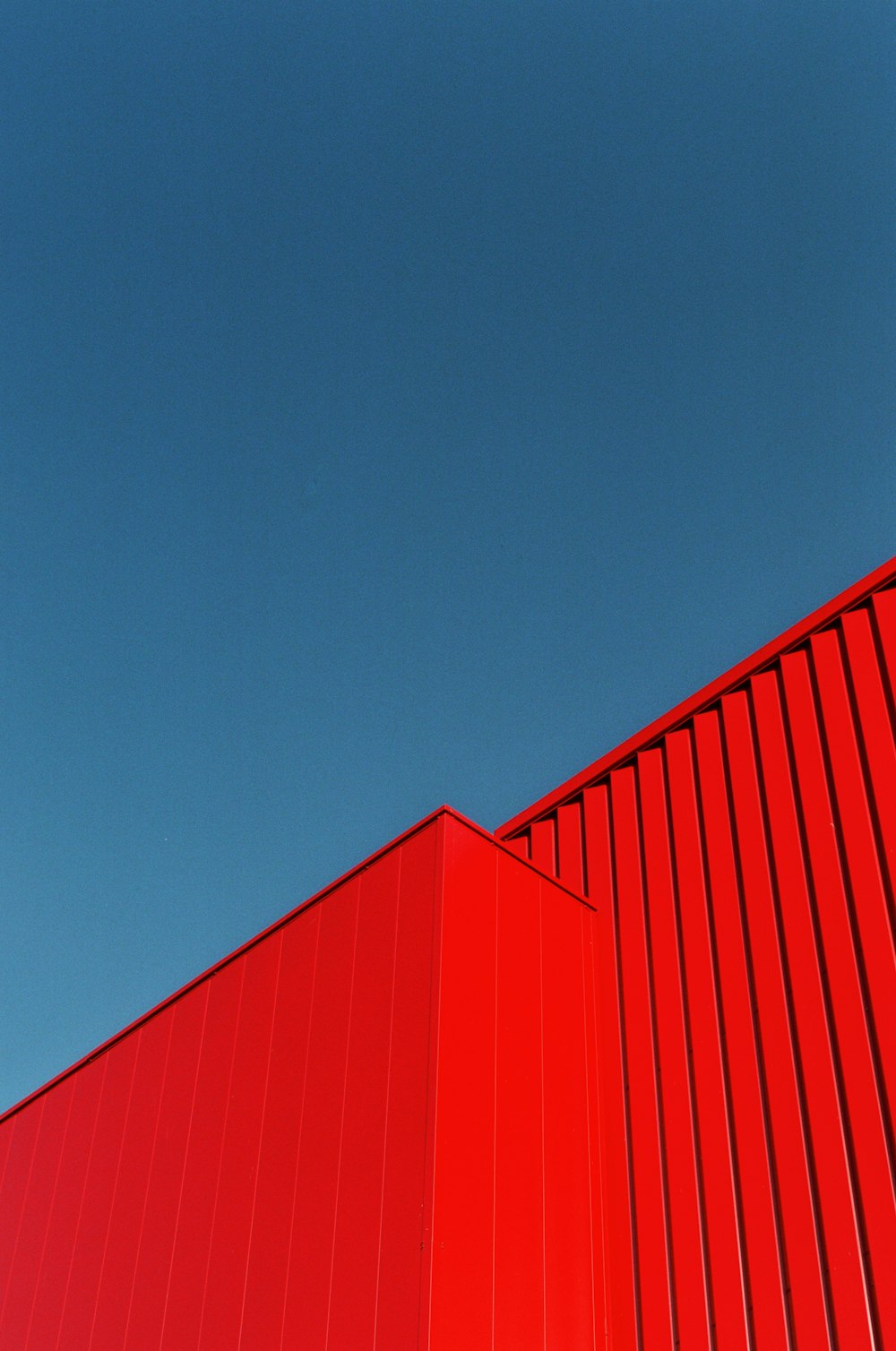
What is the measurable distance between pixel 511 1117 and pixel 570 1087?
0.52m

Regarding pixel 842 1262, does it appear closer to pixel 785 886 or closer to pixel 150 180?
pixel 785 886

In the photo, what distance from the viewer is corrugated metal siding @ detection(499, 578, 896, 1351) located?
3.77 m

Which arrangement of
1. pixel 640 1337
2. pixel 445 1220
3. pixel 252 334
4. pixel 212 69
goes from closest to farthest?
pixel 445 1220 < pixel 640 1337 < pixel 212 69 < pixel 252 334

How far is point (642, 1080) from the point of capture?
4551 millimetres

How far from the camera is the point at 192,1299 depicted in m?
4.36

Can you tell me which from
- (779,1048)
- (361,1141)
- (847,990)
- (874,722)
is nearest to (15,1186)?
(361,1141)

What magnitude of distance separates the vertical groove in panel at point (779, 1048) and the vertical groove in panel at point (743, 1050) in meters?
0.04

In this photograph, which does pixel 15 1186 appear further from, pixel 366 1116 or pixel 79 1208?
pixel 366 1116

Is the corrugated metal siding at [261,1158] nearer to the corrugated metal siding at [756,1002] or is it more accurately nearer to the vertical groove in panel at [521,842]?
the corrugated metal siding at [756,1002]

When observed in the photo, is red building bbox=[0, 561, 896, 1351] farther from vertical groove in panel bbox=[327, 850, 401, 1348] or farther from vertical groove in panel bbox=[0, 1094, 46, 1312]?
vertical groove in panel bbox=[0, 1094, 46, 1312]

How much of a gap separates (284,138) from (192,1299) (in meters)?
10.3

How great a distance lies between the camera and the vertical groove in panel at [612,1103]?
413cm

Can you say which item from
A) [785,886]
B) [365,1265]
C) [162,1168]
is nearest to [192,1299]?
[162,1168]

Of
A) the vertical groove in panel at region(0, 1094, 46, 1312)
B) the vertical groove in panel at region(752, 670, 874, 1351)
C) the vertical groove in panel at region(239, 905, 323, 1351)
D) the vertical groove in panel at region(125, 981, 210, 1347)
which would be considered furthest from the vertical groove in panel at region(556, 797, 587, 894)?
the vertical groove in panel at region(0, 1094, 46, 1312)
